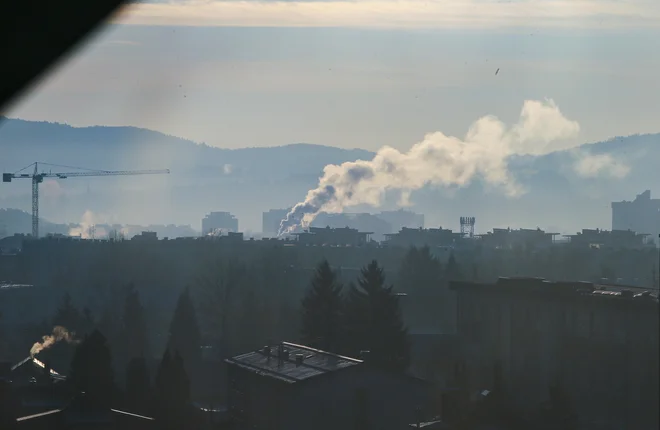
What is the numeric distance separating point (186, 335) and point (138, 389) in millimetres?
13056

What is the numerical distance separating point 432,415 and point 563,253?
36.5 metres

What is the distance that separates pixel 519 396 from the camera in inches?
525

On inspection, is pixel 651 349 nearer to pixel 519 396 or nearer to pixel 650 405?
pixel 650 405

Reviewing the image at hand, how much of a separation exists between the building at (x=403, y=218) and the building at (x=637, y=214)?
5539 cm

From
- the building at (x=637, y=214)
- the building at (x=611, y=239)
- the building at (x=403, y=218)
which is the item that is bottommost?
the building at (x=611, y=239)

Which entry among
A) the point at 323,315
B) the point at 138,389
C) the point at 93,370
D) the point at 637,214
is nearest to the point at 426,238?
the point at 637,214

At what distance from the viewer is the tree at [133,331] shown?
32156mm

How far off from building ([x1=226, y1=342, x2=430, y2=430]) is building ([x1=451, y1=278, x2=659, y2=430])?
1852 millimetres

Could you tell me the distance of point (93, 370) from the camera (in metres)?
19.2

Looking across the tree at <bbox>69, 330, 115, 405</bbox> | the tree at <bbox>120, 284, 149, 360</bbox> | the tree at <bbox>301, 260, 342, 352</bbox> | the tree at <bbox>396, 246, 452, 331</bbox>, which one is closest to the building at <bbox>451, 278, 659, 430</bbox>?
the tree at <bbox>69, 330, 115, 405</bbox>

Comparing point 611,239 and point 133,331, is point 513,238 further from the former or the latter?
point 133,331

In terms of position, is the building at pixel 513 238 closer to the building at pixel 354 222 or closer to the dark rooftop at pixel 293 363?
the dark rooftop at pixel 293 363

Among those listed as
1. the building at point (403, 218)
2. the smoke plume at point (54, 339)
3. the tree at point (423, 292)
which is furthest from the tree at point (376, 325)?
the building at point (403, 218)

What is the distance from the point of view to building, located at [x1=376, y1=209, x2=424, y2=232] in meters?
173
